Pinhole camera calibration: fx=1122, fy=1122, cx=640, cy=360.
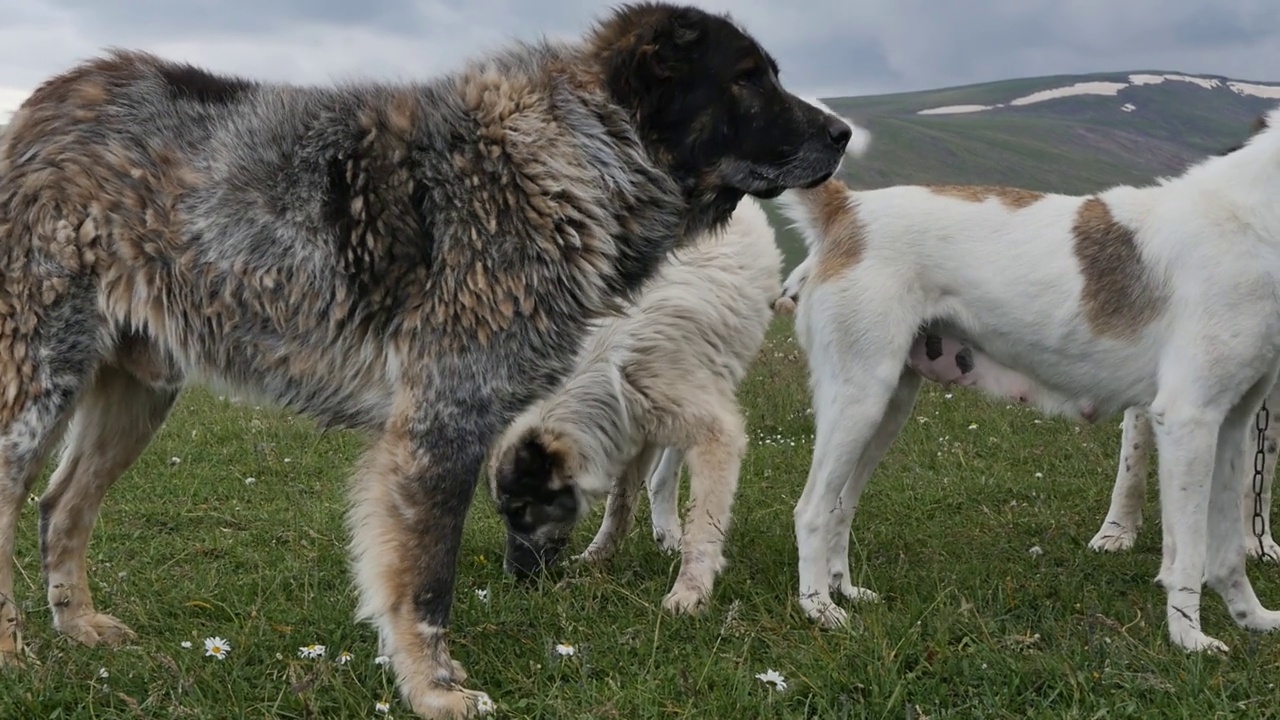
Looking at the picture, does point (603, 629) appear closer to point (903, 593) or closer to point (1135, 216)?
point (903, 593)

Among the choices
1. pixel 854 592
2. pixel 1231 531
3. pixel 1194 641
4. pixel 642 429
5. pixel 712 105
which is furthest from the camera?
pixel 642 429

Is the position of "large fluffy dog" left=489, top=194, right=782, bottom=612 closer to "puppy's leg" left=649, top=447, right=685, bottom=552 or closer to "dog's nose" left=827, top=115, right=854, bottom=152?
"puppy's leg" left=649, top=447, right=685, bottom=552

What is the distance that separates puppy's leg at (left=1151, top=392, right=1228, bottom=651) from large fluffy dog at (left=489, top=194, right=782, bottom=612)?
1758 millimetres

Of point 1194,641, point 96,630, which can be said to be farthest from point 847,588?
point 96,630

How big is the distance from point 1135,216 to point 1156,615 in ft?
5.06

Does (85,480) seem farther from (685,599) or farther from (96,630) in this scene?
(685,599)

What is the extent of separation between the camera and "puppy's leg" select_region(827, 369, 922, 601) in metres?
4.75

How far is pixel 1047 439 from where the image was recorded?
758 cm

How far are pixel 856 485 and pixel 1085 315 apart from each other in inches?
47.1

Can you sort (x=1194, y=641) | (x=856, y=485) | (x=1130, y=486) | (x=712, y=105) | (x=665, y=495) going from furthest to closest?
(x=665, y=495), (x=1130, y=486), (x=856, y=485), (x=1194, y=641), (x=712, y=105)

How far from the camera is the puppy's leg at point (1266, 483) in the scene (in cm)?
520

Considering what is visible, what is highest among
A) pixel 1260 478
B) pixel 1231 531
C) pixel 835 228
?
pixel 835 228

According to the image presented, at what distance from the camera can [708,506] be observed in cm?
492

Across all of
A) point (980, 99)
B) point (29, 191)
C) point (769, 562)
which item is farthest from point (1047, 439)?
point (980, 99)
